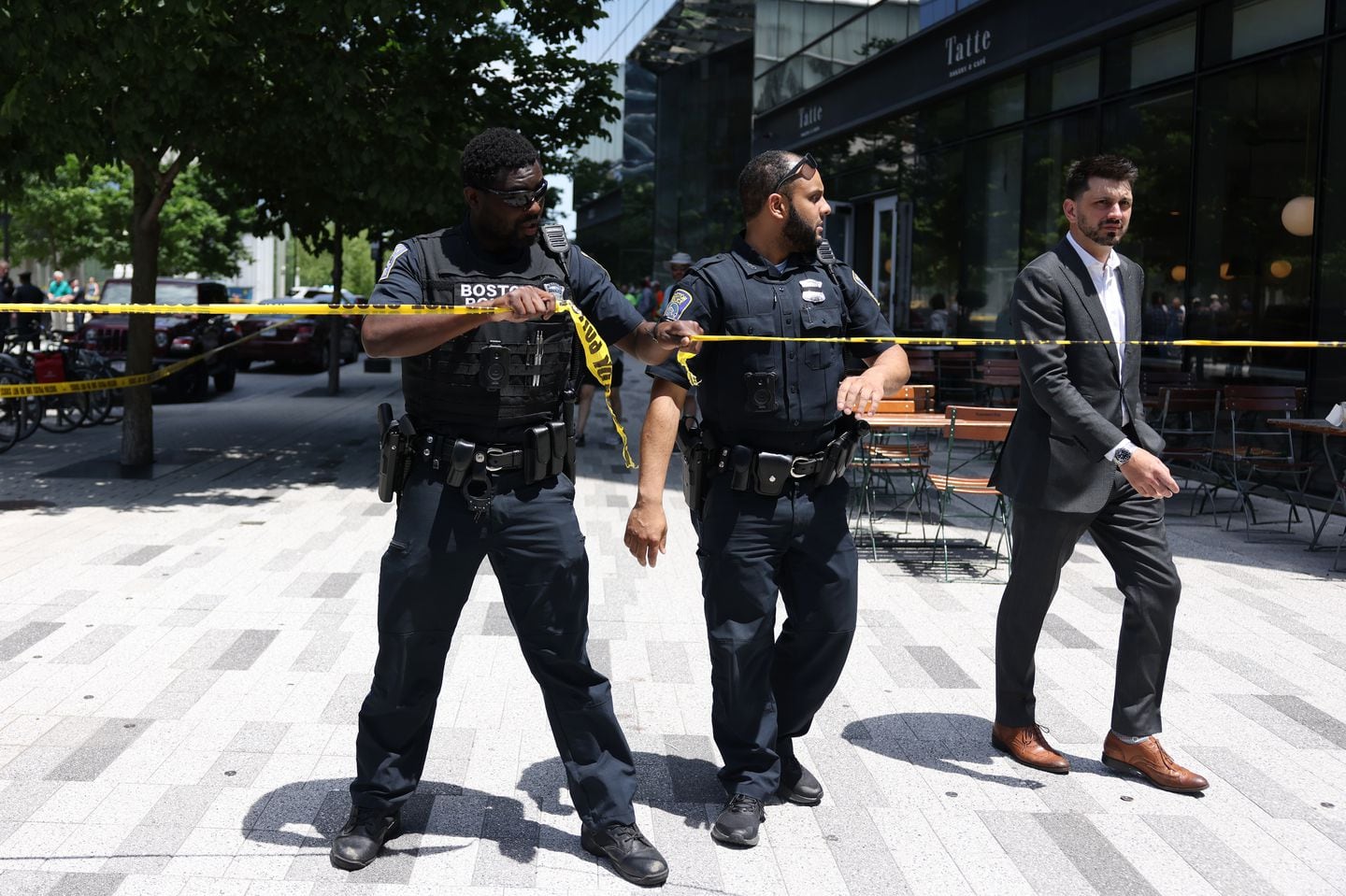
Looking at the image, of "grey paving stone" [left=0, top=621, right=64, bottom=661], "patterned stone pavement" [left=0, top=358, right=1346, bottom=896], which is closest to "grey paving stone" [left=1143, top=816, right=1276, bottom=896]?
"patterned stone pavement" [left=0, top=358, right=1346, bottom=896]

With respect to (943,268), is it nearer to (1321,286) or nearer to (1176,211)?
(1176,211)

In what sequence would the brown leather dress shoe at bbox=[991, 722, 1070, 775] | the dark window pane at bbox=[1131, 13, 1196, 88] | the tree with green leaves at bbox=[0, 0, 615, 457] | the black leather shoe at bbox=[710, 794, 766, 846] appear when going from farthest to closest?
the dark window pane at bbox=[1131, 13, 1196, 88] < the tree with green leaves at bbox=[0, 0, 615, 457] < the brown leather dress shoe at bbox=[991, 722, 1070, 775] < the black leather shoe at bbox=[710, 794, 766, 846]

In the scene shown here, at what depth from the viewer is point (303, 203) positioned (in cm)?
1409

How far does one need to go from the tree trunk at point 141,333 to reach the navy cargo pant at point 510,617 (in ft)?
28.6

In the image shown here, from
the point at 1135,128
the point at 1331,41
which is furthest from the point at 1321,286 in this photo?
the point at 1135,128

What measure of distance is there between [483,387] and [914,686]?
9.06ft

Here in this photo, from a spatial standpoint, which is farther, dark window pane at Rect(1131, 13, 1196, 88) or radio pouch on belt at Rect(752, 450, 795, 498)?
dark window pane at Rect(1131, 13, 1196, 88)

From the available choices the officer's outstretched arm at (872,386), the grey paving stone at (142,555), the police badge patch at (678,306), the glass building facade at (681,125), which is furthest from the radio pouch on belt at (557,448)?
the glass building facade at (681,125)

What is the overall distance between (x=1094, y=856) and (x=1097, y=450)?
1.25 m

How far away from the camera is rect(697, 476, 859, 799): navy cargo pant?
13.4ft

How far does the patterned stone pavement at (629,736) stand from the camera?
387 centimetres

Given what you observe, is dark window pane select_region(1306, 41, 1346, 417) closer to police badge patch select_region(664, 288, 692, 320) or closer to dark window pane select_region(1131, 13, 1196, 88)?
dark window pane select_region(1131, 13, 1196, 88)

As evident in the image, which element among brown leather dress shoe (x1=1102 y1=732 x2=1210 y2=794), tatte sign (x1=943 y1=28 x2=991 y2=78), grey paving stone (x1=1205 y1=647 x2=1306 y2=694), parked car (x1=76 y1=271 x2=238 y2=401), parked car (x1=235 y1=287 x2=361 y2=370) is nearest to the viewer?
brown leather dress shoe (x1=1102 y1=732 x2=1210 y2=794)

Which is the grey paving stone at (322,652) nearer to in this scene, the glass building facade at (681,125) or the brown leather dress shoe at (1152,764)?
the brown leather dress shoe at (1152,764)
